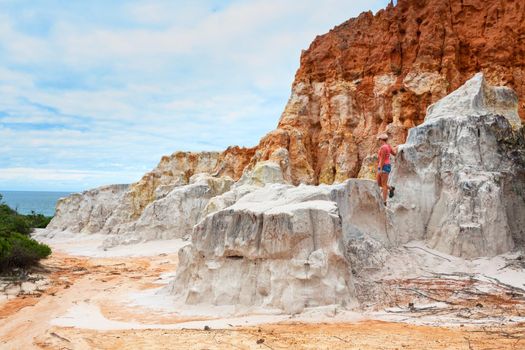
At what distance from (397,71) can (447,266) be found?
26482 mm

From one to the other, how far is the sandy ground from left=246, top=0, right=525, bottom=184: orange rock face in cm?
1990

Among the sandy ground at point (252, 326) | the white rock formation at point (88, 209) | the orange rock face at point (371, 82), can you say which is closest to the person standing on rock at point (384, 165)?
the sandy ground at point (252, 326)

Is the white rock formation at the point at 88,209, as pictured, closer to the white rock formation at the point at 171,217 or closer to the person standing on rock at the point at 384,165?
the white rock formation at the point at 171,217

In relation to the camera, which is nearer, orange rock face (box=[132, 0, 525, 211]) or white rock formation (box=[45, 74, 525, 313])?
white rock formation (box=[45, 74, 525, 313])

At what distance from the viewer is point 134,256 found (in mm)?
22281

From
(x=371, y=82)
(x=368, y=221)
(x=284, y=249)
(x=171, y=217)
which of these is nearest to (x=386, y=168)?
(x=368, y=221)

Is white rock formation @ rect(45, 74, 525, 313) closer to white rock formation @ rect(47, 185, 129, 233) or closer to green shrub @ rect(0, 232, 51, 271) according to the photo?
green shrub @ rect(0, 232, 51, 271)

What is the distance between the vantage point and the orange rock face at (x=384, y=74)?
104ft

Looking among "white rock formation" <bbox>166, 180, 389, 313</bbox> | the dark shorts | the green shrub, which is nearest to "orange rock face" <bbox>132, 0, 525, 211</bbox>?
the green shrub

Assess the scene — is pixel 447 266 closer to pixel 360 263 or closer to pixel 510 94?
pixel 360 263

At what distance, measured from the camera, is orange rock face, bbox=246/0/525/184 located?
3155 cm

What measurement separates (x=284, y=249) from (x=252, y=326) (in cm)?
174

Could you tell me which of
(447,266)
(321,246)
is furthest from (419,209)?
(321,246)

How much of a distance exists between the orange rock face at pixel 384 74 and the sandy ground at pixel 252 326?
65.3 feet
